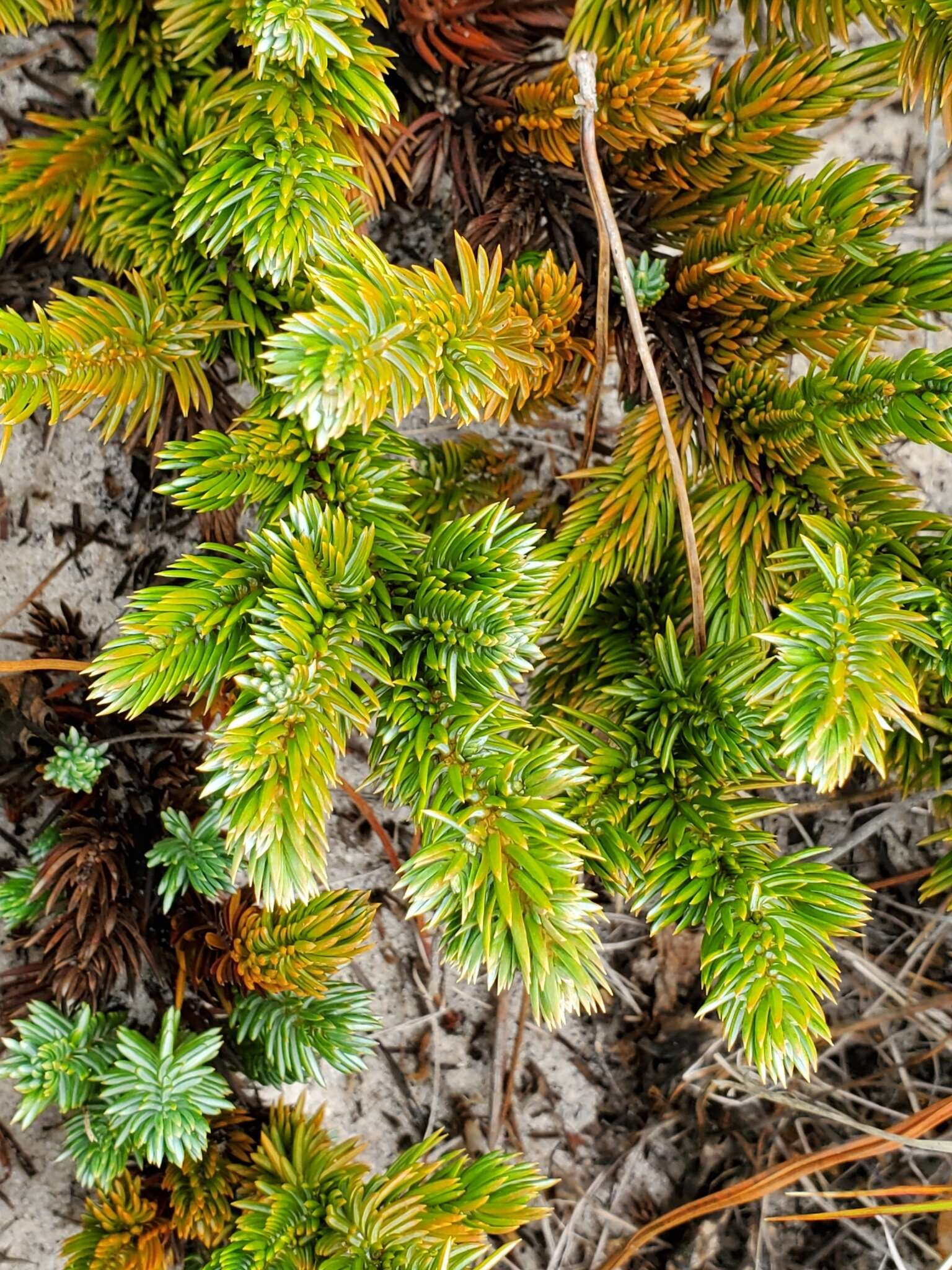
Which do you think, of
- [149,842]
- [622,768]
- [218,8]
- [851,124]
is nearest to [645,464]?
[622,768]

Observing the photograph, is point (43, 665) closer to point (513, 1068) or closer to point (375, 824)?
point (375, 824)

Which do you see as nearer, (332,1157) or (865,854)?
(332,1157)

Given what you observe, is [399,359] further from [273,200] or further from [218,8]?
[218,8]

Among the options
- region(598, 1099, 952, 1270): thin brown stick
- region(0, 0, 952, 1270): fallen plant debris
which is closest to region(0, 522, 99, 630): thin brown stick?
region(0, 0, 952, 1270): fallen plant debris

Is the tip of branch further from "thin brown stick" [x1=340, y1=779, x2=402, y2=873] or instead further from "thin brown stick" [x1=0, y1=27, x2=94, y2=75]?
"thin brown stick" [x1=0, y1=27, x2=94, y2=75]

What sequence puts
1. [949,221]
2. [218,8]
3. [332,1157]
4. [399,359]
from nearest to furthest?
1. [399,359]
2. [218,8]
3. [332,1157]
4. [949,221]

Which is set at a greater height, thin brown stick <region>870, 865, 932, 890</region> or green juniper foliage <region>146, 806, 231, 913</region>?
green juniper foliage <region>146, 806, 231, 913</region>

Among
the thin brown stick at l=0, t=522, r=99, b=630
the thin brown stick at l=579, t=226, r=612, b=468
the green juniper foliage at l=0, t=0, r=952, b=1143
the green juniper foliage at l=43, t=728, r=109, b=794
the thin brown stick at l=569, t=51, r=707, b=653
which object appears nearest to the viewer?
the green juniper foliage at l=0, t=0, r=952, b=1143

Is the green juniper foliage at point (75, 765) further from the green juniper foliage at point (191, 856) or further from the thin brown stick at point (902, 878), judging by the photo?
the thin brown stick at point (902, 878)
